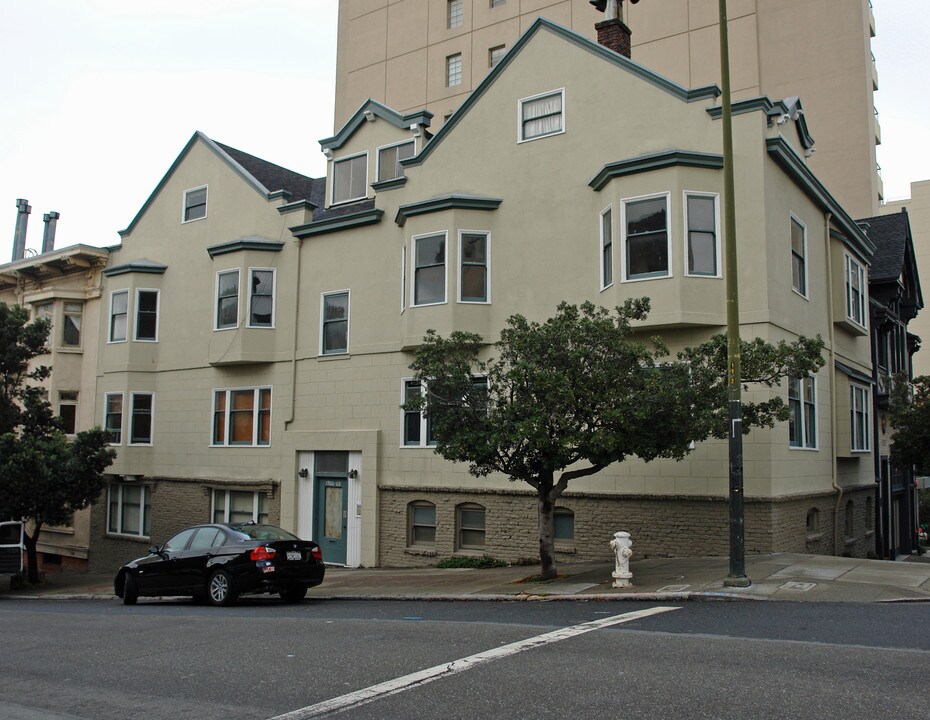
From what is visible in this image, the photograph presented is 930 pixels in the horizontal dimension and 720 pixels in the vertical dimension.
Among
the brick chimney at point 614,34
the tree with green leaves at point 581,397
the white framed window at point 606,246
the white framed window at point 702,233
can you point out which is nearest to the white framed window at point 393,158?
the brick chimney at point 614,34

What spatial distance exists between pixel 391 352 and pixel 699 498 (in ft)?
27.0

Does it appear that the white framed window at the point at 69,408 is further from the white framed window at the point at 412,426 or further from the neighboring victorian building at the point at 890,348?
the neighboring victorian building at the point at 890,348

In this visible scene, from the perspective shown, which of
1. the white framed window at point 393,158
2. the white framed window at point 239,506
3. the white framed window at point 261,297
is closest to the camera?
the white framed window at point 393,158

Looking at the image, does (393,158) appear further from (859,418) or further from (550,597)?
(859,418)

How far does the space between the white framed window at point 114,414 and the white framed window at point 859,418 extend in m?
20.5

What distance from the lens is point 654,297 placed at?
55.7 ft

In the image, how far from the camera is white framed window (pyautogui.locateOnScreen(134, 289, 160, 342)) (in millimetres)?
26703

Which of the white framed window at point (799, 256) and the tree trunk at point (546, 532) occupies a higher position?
the white framed window at point (799, 256)

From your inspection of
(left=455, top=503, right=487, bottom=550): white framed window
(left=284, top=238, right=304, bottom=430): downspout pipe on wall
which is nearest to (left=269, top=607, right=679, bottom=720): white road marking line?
(left=455, top=503, right=487, bottom=550): white framed window

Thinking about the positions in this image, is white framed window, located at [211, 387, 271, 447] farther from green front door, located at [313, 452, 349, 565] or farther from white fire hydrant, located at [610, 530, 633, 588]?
white fire hydrant, located at [610, 530, 633, 588]

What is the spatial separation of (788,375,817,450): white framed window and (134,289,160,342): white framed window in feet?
59.8

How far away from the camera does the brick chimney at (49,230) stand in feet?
111

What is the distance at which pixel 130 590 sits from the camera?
55.3 ft

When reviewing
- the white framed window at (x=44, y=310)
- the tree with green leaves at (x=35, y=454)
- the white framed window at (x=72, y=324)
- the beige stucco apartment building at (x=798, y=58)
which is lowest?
the tree with green leaves at (x=35, y=454)
